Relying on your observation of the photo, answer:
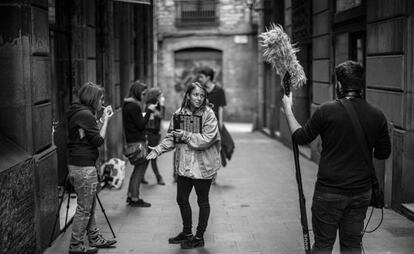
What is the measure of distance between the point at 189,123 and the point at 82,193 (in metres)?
1.35

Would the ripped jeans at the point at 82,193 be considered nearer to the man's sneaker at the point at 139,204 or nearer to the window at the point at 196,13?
the man's sneaker at the point at 139,204

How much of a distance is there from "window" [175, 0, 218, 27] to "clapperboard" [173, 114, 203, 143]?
18404 mm

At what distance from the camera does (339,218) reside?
175 inches

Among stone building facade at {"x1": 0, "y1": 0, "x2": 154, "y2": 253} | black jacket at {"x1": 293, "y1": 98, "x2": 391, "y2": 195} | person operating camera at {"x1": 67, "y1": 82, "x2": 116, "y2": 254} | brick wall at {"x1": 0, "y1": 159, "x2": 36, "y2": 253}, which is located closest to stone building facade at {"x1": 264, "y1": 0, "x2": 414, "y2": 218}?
black jacket at {"x1": 293, "y1": 98, "x2": 391, "y2": 195}

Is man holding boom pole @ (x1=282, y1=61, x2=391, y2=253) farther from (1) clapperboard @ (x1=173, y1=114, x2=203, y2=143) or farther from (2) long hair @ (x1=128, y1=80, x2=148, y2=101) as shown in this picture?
(2) long hair @ (x1=128, y1=80, x2=148, y2=101)

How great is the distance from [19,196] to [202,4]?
20.0m

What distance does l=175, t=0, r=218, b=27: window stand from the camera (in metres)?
24.6

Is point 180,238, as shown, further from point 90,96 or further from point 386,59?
point 386,59

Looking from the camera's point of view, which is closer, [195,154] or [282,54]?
[282,54]

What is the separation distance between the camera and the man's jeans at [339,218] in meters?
4.41

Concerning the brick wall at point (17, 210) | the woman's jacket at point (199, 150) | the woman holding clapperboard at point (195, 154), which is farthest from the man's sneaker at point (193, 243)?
the brick wall at point (17, 210)

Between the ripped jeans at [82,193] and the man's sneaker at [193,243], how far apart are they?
1.08 metres

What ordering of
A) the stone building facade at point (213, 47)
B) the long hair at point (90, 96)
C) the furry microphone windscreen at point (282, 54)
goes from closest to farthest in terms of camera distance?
1. the furry microphone windscreen at point (282, 54)
2. the long hair at point (90, 96)
3. the stone building facade at point (213, 47)

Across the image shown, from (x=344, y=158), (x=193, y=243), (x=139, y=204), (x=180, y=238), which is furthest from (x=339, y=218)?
(x=139, y=204)
